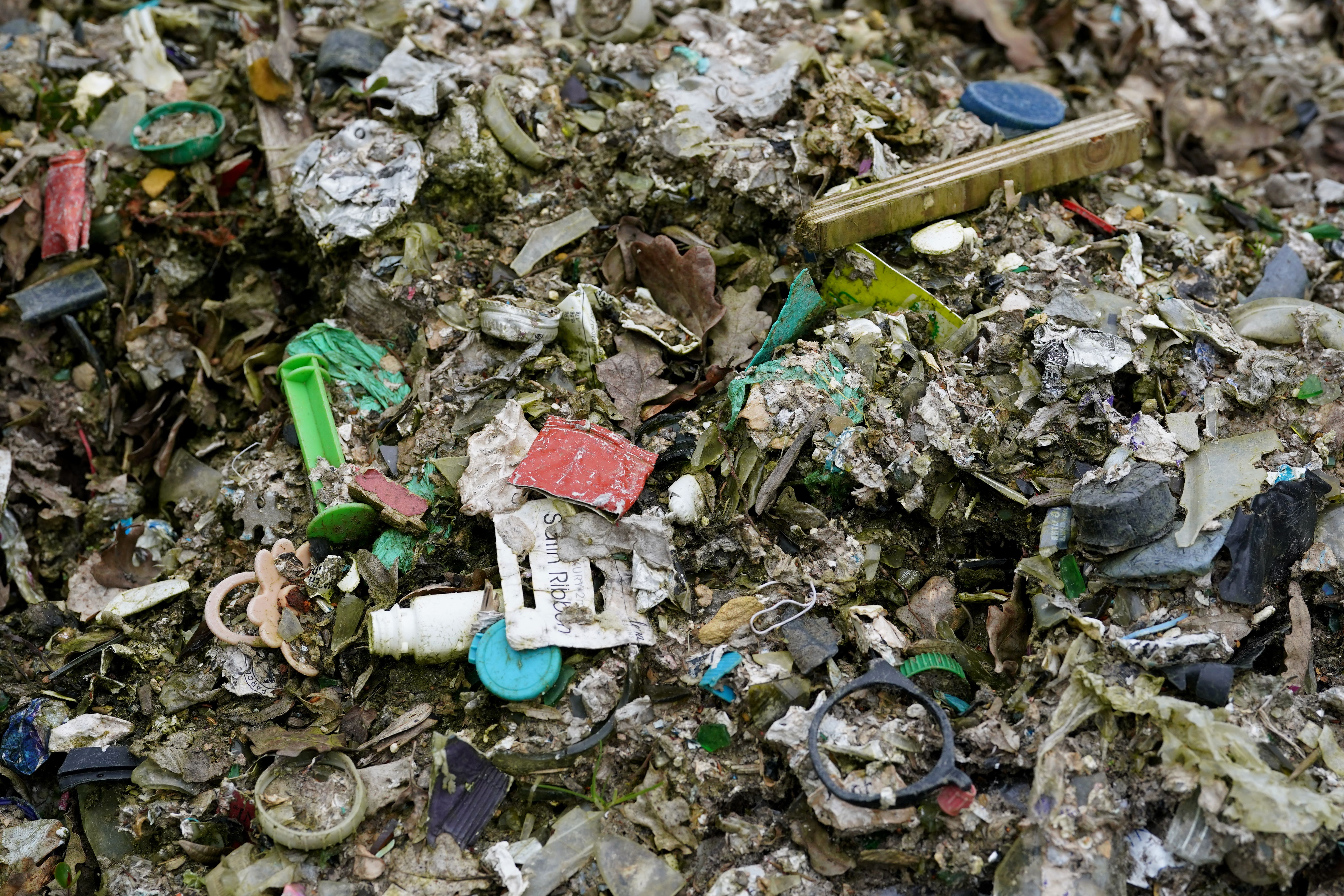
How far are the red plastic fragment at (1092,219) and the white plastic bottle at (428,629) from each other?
2.72 m

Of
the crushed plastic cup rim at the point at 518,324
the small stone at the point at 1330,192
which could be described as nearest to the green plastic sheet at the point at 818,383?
the crushed plastic cup rim at the point at 518,324

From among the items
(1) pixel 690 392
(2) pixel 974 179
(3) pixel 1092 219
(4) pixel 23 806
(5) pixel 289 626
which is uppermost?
(2) pixel 974 179

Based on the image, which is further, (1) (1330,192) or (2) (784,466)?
(1) (1330,192)

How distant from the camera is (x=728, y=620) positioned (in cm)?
285

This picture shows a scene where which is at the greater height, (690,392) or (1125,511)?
(1125,511)

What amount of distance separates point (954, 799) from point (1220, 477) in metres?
1.30

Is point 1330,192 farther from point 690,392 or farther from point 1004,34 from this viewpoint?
point 690,392

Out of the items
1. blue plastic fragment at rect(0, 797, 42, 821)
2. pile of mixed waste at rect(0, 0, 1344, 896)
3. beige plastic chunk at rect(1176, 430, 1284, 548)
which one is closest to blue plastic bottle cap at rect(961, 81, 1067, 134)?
pile of mixed waste at rect(0, 0, 1344, 896)

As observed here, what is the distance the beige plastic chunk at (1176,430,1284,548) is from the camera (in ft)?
9.15

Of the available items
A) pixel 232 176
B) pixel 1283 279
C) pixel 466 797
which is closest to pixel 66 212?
pixel 232 176

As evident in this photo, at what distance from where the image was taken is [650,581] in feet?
9.39

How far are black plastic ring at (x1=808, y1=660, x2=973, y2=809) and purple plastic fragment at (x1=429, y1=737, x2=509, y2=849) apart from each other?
88 centimetres

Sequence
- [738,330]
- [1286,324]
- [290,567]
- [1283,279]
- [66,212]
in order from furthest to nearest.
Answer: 1. [66,212]
2. [1283,279]
3. [738,330]
4. [1286,324]
5. [290,567]

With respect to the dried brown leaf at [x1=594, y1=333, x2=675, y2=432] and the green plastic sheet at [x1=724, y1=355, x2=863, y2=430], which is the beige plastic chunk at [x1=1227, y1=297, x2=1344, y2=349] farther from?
the dried brown leaf at [x1=594, y1=333, x2=675, y2=432]
